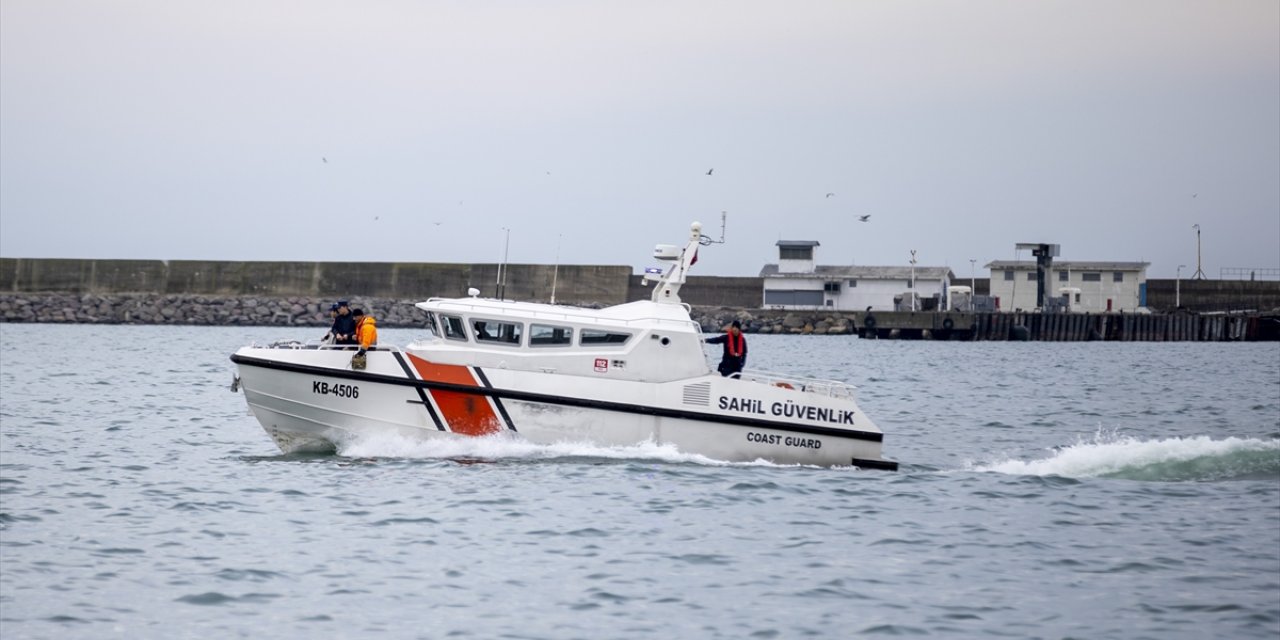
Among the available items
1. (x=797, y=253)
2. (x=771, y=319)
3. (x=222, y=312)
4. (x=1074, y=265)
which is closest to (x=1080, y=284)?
(x=1074, y=265)

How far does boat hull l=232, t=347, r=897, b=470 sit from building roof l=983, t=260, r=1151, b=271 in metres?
68.7

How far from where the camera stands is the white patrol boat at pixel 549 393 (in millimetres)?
16562

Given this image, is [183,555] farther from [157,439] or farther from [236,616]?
[157,439]

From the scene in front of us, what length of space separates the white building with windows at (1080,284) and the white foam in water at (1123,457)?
214 feet

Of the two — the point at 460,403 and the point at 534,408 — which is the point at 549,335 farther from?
the point at 460,403

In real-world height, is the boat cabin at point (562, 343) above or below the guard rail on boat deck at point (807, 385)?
above

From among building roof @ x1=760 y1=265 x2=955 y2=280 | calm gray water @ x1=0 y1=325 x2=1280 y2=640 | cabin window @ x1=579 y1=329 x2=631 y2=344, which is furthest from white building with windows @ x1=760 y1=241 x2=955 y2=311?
cabin window @ x1=579 y1=329 x2=631 y2=344

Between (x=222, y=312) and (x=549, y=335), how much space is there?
222 feet

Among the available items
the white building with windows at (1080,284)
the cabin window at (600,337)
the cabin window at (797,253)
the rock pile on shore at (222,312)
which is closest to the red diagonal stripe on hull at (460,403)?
the cabin window at (600,337)

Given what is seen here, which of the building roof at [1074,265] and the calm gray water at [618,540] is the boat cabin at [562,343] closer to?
the calm gray water at [618,540]

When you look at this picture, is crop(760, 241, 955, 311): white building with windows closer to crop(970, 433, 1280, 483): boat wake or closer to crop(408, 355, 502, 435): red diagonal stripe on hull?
crop(970, 433, 1280, 483): boat wake

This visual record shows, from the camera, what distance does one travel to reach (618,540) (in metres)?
12.9

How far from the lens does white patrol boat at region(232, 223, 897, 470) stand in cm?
1656

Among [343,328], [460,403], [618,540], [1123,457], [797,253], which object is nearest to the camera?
[618,540]
